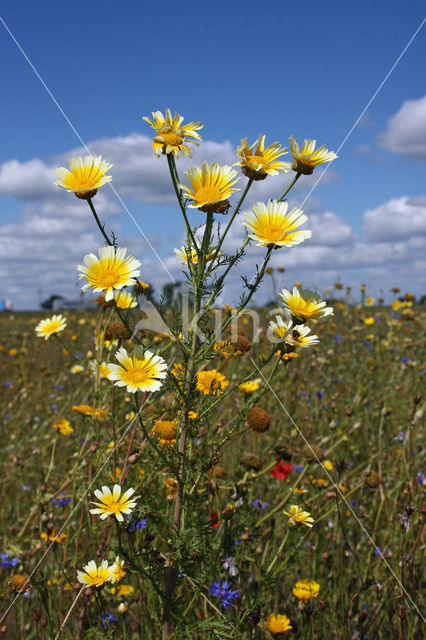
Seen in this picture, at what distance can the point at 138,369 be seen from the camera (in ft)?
4.45

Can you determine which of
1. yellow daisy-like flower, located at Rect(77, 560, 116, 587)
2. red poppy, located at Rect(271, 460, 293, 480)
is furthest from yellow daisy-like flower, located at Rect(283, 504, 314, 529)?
red poppy, located at Rect(271, 460, 293, 480)

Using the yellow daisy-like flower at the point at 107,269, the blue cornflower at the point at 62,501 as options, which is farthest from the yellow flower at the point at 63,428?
the yellow daisy-like flower at the point at 107,269

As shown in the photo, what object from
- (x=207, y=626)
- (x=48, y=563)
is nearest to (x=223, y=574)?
(x=207, y=626)

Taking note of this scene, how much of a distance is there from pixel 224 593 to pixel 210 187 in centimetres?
127

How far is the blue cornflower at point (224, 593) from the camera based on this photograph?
167 cm

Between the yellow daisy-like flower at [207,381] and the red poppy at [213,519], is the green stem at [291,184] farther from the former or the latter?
the red poppy at [213,519]

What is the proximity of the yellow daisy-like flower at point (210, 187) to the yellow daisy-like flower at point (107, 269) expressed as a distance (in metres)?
0.22

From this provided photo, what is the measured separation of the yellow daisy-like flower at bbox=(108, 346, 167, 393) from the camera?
4.28ft

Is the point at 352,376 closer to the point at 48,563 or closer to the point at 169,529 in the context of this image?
the point at 48,563

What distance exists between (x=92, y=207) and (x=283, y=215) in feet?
1.59

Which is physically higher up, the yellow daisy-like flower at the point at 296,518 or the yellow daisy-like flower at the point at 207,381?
the yellow daisy-like flower at the point at 207,381

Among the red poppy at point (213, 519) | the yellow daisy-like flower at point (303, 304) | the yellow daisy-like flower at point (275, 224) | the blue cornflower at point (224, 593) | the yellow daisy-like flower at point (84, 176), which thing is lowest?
the blue cornflower at point (224, 593)

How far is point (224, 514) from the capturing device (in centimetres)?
171

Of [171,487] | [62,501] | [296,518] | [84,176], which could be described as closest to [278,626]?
[296,518]
